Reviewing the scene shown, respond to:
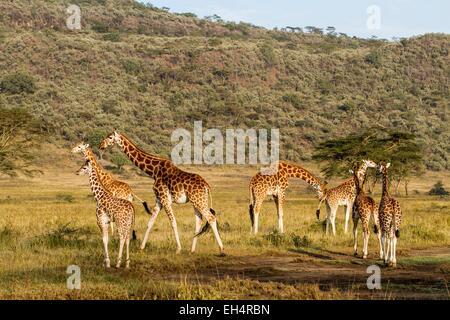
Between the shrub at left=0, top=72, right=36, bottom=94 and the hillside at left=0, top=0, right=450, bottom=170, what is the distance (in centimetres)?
23

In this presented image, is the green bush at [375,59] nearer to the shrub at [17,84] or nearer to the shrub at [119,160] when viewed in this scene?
the shrub at [17,84]

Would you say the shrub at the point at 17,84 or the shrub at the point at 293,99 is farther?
the shrub at the point at 293,99

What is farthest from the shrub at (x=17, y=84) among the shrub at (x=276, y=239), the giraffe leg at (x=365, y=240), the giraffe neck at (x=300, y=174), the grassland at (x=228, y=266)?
the giraffe leg at (x=365, y=240)

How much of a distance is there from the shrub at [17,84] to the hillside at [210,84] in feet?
0.76

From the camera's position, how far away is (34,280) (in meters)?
13.3

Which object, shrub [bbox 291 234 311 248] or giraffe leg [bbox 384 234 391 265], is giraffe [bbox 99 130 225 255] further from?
giraffe leg [bbox 384 234 391 265]

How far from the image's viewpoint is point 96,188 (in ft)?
51.1

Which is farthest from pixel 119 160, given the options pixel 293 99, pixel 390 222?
pixel 390 222

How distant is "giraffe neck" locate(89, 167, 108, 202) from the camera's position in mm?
15320

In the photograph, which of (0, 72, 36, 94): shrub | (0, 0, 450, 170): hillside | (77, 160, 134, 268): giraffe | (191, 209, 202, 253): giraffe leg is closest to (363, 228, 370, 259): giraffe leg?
(191, 209, 202, 253): giraffe leg

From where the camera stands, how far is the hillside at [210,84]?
81.8m

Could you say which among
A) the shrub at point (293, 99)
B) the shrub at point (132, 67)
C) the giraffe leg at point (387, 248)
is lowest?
the giraffe leg at point (387, 248)

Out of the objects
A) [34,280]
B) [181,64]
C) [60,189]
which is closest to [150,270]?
[34,280]

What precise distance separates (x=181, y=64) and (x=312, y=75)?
720 inches
